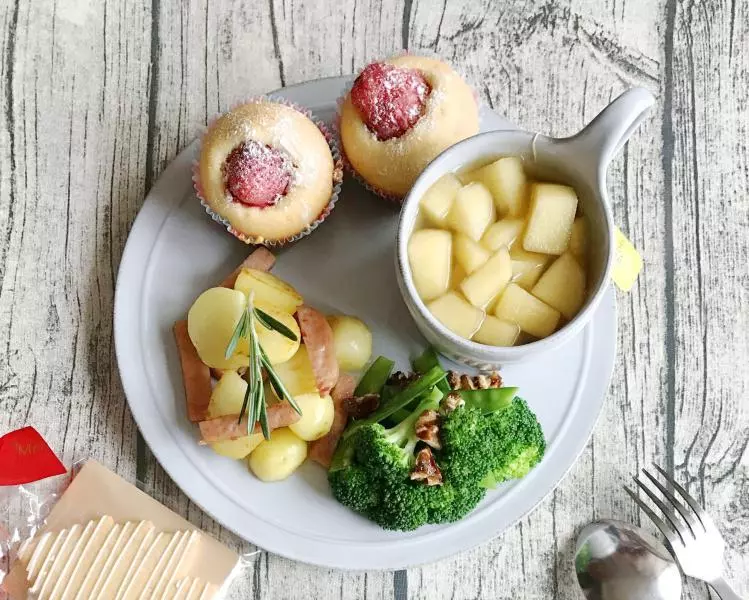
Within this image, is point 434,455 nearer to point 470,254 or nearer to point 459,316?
point 459,316

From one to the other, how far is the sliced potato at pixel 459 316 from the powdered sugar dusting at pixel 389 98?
31cm

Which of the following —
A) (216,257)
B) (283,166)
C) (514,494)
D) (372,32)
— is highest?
(372,32)

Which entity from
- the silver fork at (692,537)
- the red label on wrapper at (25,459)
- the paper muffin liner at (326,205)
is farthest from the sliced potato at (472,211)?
the red label on wrapper at (25,459)

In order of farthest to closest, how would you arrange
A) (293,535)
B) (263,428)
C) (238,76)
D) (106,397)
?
(238,76), (106,397), (293,535), (263,428)

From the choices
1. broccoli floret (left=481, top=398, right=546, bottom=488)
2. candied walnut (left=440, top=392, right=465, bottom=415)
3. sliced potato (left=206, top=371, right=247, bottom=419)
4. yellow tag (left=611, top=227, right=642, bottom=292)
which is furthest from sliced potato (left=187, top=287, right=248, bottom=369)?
yellow tag (left=611, top=227, right=642, bottom=292)

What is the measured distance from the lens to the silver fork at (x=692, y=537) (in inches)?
61.2

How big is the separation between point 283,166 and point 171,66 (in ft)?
1.54

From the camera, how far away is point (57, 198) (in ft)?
5.37

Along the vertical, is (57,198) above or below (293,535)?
above

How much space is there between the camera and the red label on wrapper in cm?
154

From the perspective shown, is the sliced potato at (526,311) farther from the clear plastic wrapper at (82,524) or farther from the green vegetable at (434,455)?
the clear plastic wrapper at (82,524)

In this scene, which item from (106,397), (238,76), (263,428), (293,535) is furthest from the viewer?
(238,76)

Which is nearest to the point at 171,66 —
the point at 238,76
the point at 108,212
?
the point at 238,76

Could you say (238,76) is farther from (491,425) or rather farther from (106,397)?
(491,425)
